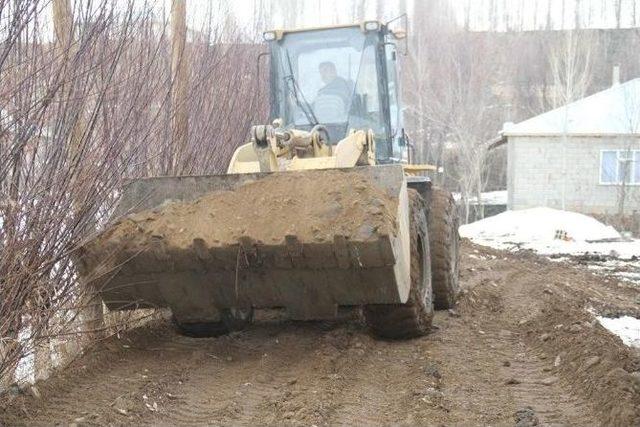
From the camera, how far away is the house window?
93.1 feet

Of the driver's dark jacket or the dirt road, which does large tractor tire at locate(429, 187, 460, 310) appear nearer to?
the dirt road

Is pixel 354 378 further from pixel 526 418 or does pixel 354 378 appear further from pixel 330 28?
pixel 330 28

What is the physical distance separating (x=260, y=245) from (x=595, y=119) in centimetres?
2706

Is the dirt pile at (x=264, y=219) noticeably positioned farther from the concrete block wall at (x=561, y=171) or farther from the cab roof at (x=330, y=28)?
the concrete block wall at (x=561, y=171)

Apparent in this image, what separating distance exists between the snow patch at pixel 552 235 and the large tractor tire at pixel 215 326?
413 inches

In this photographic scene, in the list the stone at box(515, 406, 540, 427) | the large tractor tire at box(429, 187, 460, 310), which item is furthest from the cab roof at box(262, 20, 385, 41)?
the stone at box(515, 406, 540, 427)

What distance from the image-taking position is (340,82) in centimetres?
812

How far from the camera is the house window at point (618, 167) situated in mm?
28391

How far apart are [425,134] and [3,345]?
117 feet

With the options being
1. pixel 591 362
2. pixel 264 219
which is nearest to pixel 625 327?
pixel 591 362

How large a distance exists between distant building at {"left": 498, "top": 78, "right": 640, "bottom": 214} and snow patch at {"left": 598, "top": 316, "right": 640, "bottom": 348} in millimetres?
21781

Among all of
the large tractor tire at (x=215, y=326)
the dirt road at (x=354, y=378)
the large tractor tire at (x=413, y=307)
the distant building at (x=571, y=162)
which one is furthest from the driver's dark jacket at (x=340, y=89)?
the distant building at (x=571, y=162)

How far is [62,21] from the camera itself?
548cm

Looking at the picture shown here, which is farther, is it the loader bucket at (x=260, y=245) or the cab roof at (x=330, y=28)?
the cab roof at (x=330, y=28)
